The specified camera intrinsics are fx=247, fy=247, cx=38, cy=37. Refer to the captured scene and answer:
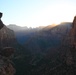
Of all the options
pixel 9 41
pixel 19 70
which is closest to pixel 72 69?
pixel 19 70

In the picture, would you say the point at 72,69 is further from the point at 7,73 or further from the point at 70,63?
the point at 7,73

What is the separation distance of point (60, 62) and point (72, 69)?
16188 mm

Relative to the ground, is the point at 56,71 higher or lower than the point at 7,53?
lower

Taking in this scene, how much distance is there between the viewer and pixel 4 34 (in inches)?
7402

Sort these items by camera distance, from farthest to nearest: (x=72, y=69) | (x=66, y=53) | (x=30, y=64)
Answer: (x=30, y=64) < (x=66, y=53) < (x=72, y=69)

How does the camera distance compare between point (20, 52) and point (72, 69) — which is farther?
point (20, 52)

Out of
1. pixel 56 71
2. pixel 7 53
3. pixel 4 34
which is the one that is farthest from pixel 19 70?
pixel 7 53

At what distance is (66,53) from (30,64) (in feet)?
114

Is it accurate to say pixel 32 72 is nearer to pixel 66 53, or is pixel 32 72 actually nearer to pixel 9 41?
pixel 66 53

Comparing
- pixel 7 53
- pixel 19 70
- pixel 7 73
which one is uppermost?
pixel 7 53

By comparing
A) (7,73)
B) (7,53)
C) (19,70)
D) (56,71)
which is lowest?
(19,70)

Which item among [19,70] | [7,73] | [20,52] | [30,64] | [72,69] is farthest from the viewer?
[20,52]

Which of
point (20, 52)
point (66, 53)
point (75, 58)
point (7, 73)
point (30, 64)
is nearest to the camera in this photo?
point (7, 73)

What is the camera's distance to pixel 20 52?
187625 millimetres
